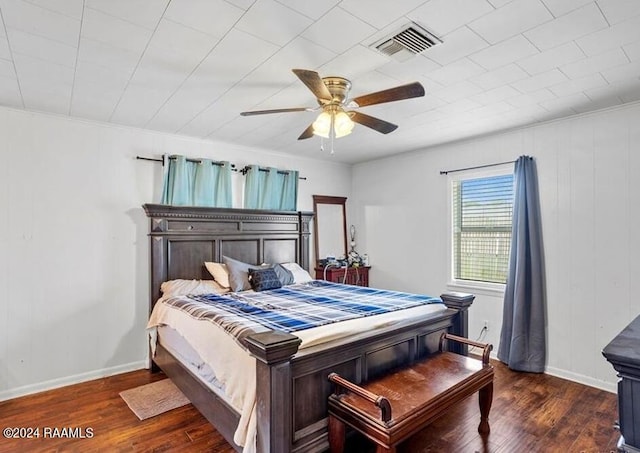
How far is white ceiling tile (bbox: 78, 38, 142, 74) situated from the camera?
6.95 feet

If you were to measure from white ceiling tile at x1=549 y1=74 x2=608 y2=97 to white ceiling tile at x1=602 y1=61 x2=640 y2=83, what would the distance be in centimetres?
5

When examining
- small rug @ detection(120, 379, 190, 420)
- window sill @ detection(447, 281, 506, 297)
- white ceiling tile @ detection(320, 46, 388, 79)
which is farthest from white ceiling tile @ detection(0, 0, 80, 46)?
window sill @ detection(447, 281, 506, 297)

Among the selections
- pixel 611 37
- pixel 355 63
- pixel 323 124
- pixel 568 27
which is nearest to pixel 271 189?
pixel 323 124

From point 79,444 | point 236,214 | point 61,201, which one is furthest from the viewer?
point 236,214

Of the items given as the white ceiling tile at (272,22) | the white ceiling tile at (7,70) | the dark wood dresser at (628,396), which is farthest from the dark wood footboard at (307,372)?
the white ceiling tile at (7,70)

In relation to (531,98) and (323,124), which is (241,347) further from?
(531,98)

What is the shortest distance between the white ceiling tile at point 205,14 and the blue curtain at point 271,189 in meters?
2.63

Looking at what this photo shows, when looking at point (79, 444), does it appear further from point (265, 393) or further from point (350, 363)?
point (350, 363)

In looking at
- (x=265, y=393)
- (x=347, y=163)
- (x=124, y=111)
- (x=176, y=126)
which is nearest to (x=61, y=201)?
(x=124, y=111)

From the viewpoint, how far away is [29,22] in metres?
1.89

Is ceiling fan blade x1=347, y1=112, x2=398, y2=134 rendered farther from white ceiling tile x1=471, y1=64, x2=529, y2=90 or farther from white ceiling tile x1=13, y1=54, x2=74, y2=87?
white ceiling tile x1=13, y1=54, x2=74, y2=87

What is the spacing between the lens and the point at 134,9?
5.81 ft

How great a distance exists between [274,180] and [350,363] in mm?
3021

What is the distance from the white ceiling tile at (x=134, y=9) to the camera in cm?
172
